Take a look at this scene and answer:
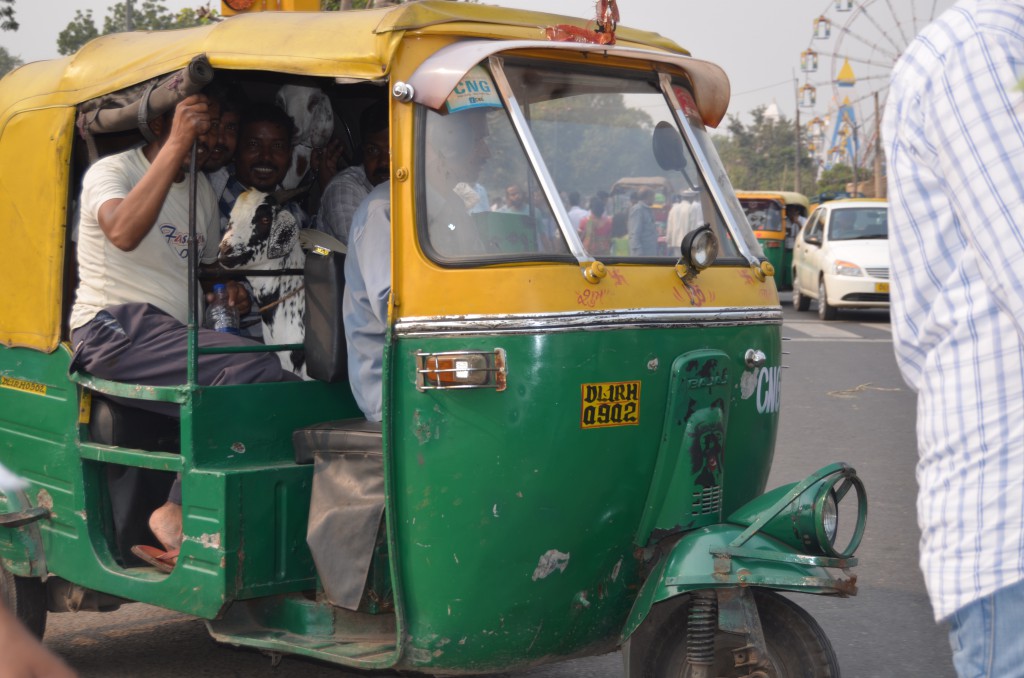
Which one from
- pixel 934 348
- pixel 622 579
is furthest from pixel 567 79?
pixel 934 348

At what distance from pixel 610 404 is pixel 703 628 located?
24.8 inches

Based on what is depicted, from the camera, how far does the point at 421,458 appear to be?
3.50 metres

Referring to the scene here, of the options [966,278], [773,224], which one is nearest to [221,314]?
[966,278]

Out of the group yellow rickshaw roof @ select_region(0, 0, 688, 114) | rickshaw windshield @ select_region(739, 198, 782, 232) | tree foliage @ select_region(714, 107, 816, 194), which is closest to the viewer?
yellow rickshaw roof @ select_region(0, 0, 688, 114)

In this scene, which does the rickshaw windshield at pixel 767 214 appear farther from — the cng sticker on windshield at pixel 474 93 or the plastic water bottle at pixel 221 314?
the cng sticker on windshield at pixel 474 93

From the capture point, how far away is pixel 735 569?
3.24 metres

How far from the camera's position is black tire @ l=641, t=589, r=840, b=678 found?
3.28 meters

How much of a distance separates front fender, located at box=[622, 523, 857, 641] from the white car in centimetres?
1410

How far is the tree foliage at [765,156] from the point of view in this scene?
6905 centimetres

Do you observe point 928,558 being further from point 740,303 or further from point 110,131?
point 110,131

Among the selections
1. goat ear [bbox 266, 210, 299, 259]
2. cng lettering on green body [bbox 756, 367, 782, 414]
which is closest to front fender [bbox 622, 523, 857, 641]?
cng lettering on green body [bbox 756, 367, 782, 414]

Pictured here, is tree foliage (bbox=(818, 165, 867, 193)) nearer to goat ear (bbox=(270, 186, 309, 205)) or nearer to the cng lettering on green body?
goat ear (bbox=(270, 186, 309, 205))

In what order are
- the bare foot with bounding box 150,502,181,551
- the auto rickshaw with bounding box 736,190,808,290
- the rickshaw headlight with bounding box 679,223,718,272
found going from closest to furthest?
the rickshaw headlight with bounding box 679,223,718,272
the bare foot with bounding box 150,502,181,551
the auto rickshaw with bounding box 736,190,808,290

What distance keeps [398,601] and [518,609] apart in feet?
1.10
